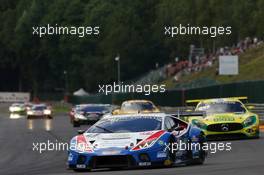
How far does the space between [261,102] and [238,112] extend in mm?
14257

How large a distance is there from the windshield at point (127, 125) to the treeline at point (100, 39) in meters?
54.7

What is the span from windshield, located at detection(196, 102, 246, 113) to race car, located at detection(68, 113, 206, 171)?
8793mm

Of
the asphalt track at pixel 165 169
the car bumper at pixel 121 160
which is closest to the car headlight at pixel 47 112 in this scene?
Result: the asphalt track at pixel 165 169

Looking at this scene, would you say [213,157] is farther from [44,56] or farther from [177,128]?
[44,56]

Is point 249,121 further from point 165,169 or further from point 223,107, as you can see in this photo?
point 165,169

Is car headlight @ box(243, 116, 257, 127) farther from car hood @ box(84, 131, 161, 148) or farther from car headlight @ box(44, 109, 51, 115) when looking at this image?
car headlight @ box(44, 109, 51, 115)

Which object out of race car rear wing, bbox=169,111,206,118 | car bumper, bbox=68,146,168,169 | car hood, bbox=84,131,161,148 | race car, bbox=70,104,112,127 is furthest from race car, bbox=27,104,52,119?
car bumper, bbox=68,146,168,169

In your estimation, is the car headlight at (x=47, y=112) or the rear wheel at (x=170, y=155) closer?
the rear wheel at (x=170, y=155)

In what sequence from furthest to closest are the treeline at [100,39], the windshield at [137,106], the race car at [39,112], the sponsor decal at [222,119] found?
the treeline at [100,39] → the race car at [39,112] → the windshield at [137,106] → the sponsor decal at [222,119]

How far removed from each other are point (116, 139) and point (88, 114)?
28.1 meters

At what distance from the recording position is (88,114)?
146 feet

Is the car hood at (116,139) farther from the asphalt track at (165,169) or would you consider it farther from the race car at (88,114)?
the race car at (88,114)

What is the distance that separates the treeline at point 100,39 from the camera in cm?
8288

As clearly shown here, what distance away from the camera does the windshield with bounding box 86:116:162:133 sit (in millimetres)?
17016
